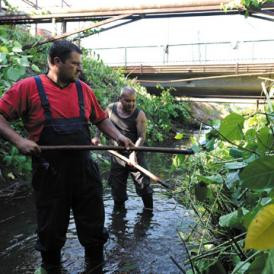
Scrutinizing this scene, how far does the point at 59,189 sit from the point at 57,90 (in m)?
0.84

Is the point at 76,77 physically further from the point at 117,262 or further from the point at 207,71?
the point at 207,71

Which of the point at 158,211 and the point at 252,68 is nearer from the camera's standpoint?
the point at 158,211

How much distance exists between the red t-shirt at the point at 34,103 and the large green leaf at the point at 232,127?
1.73m

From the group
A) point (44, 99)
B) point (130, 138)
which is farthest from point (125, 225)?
point (44, 99)

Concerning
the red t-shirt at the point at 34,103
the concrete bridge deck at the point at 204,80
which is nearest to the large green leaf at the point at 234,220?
the red t-shirt at the point at 34,103

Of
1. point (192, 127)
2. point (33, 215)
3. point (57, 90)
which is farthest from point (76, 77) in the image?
point (192, 127)

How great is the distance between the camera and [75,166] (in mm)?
3732

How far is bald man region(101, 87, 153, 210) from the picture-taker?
20.0 feet

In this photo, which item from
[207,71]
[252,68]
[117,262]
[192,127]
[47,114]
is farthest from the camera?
[192,127]

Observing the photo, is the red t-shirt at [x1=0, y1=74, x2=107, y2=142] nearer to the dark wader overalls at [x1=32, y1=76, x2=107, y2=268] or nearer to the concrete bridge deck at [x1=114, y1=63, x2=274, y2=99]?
the dark wader overalls at [x1=32, y1=76, x2=107, y2=268]

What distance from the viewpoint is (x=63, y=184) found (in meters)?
3.70

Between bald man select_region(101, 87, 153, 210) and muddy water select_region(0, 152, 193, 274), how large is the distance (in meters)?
0.23

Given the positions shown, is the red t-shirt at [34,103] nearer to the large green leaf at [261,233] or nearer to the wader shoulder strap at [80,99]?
the wader shoulder strap at [80,99]

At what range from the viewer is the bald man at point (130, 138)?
6.11 metres
